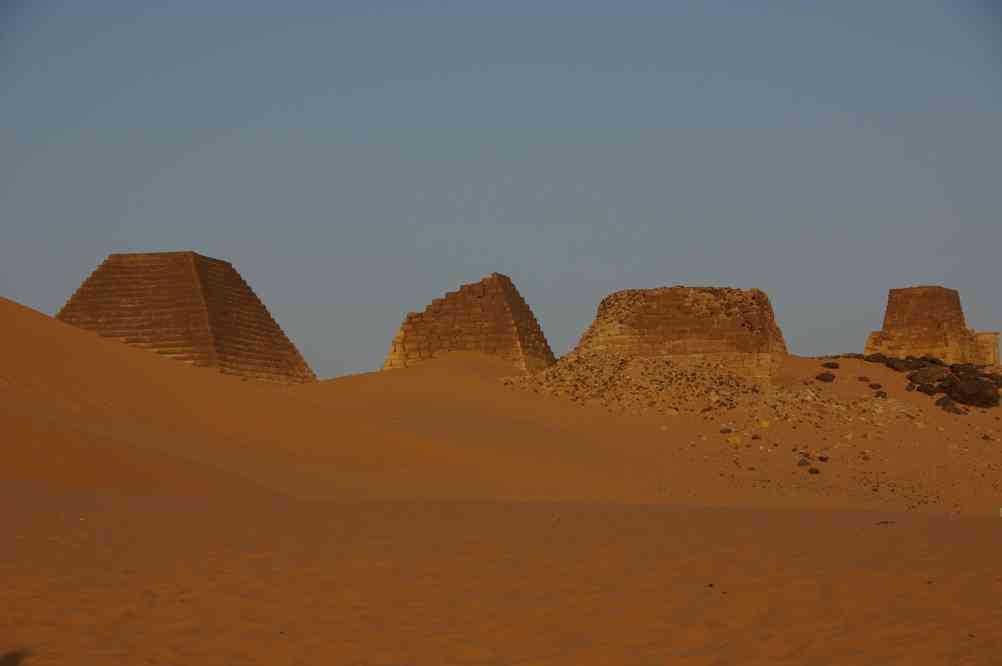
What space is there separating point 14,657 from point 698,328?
18.5 m

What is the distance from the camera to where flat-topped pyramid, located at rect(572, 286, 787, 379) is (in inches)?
910

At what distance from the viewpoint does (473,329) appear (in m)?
31.0

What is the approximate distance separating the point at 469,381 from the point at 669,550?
55.0 ft

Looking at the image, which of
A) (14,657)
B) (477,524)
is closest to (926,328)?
(477,524)

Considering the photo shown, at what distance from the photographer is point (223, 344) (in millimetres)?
31156

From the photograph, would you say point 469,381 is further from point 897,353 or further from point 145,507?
point 897,353

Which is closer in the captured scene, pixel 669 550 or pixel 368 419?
pixel 669 550

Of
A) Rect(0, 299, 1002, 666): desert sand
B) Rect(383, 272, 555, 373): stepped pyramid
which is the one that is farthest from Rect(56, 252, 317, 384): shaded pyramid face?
Rect(0, 299, 1002, 666): desert sand

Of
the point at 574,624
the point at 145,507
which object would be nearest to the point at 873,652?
the point at 574,624

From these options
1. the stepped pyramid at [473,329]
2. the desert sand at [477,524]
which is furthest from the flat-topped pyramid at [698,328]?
the stepped pyramid at [473,329]

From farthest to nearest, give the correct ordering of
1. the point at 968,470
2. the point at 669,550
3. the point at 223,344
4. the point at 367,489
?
1. the point at 223,344
2. the point at 968,470
3. the point at 367,489
4. the point at 669,550

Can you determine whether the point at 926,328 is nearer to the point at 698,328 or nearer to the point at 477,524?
the point at 698,328

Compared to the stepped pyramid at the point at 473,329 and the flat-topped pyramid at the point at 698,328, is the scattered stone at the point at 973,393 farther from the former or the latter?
the stepped pyramid at the point at 473,329

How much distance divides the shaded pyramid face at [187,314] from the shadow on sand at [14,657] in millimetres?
24733
